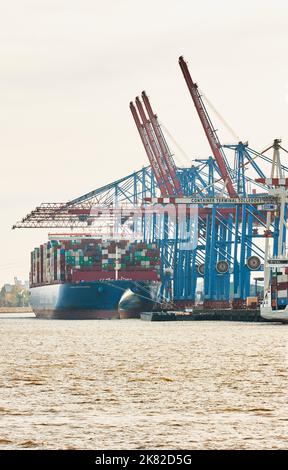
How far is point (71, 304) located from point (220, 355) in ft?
302

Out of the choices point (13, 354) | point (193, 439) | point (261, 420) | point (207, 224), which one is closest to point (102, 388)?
point (261, 420)

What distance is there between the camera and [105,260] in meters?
154

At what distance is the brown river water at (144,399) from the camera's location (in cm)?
2544

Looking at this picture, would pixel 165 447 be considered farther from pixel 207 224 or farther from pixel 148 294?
pixel 148 294

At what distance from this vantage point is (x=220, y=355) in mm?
59875

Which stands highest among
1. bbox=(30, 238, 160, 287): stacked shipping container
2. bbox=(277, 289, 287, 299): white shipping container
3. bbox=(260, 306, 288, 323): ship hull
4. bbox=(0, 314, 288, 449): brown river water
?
bbox=(30, 238, 160, 287): stacked shipping container

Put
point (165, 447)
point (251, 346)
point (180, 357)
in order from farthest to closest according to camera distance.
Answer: point (251, 346) → point (180, 357) → point (165, 447)

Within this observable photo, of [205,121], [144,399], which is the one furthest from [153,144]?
[144,399]

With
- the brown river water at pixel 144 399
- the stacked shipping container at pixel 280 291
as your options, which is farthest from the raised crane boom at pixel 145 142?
the brown river water at pixel 144 399

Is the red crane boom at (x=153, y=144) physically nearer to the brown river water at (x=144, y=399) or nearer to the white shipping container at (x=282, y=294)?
the white shipping container at (x=282, y=294)

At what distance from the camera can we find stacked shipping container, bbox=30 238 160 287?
153 meters

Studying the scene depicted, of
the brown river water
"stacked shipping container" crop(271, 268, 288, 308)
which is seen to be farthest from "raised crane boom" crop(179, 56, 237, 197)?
the brown river water

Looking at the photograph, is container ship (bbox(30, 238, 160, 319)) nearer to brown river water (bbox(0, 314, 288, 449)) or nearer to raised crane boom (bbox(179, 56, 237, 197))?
raised crane boom (bbox(179, 56, 237, 197))

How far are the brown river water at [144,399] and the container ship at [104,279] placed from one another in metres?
85.1
